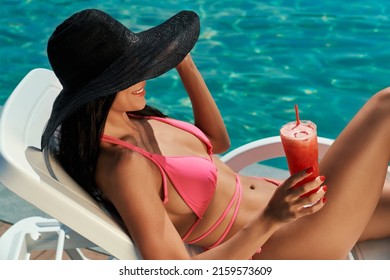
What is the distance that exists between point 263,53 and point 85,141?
4.64 m

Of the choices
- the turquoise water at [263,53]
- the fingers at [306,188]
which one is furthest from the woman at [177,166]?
the turquoise water at [263,53]

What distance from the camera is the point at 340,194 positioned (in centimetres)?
325

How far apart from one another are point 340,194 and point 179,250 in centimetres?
79

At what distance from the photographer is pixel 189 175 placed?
3.19 metres

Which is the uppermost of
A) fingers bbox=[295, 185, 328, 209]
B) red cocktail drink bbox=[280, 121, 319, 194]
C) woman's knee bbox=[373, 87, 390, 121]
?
red cocktail drink bbox=[280, 121, 319, 194]

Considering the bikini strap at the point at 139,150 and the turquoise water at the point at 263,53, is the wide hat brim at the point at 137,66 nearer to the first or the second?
the bikini strap at the point at 139,150

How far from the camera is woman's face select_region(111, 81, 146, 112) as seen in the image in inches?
117

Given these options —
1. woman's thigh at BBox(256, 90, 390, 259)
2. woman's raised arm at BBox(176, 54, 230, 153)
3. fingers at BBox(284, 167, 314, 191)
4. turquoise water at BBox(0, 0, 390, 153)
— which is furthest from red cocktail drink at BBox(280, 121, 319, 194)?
turquoise water at BBox(0, 0, 390, 153)

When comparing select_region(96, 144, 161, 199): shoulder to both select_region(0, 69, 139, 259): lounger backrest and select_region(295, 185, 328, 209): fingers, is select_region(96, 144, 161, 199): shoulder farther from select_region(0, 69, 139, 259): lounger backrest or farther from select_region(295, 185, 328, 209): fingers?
select_region(295, 185, 328, 209): fingers

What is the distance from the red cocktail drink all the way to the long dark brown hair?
692 mm

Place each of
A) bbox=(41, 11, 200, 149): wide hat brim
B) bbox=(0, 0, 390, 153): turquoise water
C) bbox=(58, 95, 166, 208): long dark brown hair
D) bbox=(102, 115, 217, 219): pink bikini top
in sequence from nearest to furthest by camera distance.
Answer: bbox=(41, 11, 200, 149): wide hat brim → bbox=(58, 95, 166, 208): long dark brown hair → bbox=(102, 115, 217, 219): pink bikini top → bbox=(0, 0, 390, 153): turquoise water

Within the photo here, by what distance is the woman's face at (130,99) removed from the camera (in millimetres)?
2979

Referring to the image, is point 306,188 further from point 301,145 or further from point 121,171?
point 121,171
